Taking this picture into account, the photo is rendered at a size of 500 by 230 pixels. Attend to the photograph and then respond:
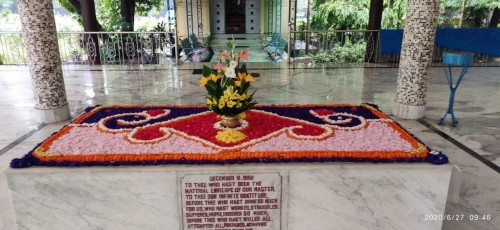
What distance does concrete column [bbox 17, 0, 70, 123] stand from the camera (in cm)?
419

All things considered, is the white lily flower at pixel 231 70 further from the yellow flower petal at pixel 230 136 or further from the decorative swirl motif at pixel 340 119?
the decorative swirl motif at pixel 340 119

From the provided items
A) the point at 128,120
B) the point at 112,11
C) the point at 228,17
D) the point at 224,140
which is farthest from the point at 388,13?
the point at 224,140

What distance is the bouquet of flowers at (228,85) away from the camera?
267cm

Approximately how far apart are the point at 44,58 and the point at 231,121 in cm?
269

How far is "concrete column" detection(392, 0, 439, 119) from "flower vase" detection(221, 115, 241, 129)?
8.49ft

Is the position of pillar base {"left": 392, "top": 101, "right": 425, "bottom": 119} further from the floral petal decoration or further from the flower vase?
the flower vase

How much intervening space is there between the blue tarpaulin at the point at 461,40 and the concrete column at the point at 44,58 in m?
6.99

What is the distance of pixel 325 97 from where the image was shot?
5746mm

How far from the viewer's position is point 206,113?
3.39m

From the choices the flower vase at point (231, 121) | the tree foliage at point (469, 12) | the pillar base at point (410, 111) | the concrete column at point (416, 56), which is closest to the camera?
the flower vase at point (231, 121)

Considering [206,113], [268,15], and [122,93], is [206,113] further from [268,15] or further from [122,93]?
[268,15]

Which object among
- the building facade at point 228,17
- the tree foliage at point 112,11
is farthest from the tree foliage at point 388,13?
the tree foliage at point 112,11

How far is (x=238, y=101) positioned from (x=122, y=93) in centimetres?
390

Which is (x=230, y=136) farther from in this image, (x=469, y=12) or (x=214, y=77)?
(x=469, y=12)
